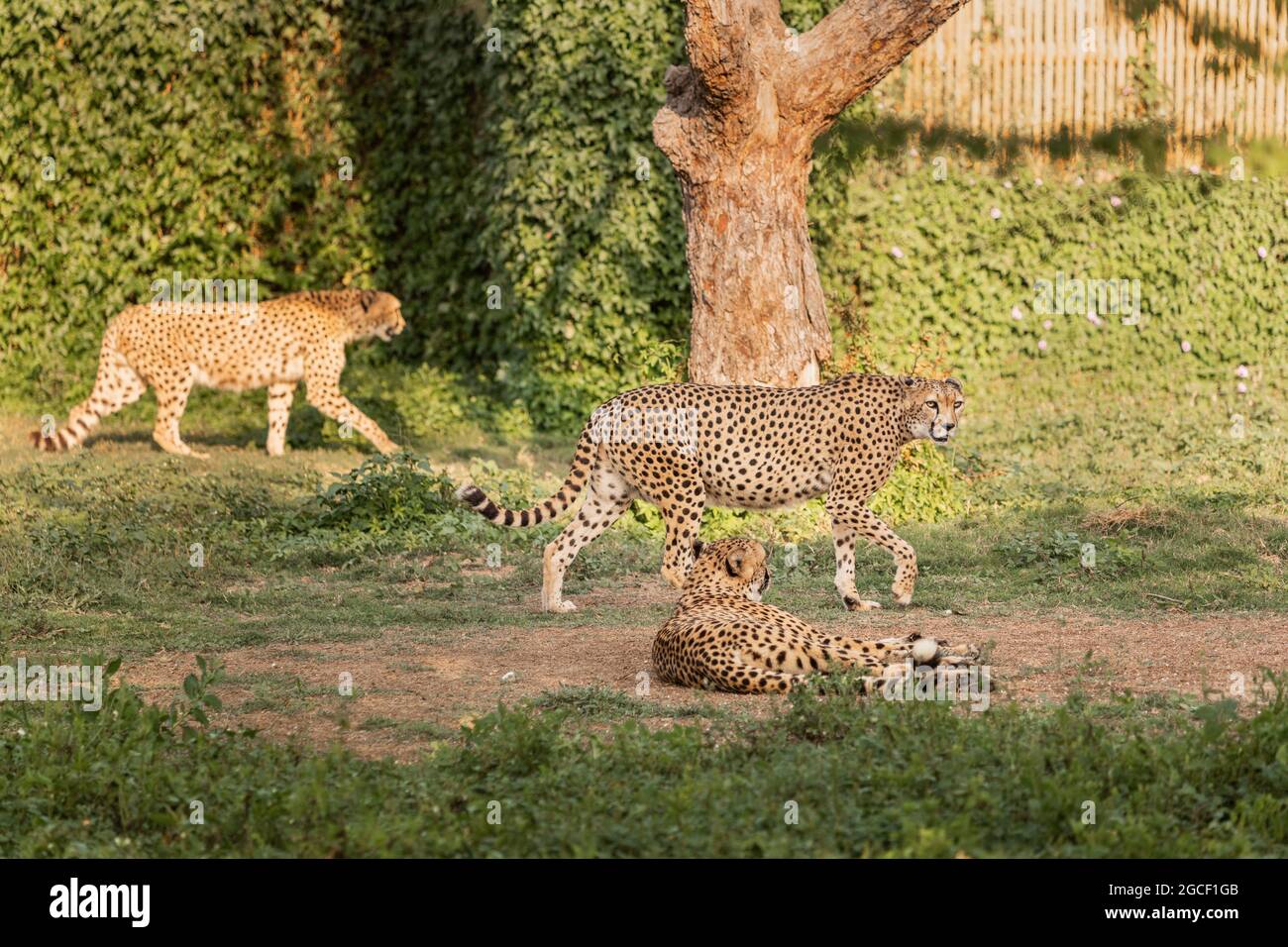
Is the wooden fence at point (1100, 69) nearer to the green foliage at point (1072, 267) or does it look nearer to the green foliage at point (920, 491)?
the green foliage at point (1072, 267)

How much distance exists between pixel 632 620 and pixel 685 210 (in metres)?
3.83

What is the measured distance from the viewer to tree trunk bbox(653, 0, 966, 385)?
10938 millimetres

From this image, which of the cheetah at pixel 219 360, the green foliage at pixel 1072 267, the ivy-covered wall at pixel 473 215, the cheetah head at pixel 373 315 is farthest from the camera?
the green foliage at pixel 1072 267

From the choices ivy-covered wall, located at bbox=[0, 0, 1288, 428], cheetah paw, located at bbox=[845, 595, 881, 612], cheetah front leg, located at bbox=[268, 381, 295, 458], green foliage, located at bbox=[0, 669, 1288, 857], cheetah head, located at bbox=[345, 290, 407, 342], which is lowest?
green foliage, located at bbox=[0, 669, 1288, 857]

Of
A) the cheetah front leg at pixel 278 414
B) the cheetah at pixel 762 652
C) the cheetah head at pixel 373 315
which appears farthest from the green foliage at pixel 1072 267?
the cheetah at pixel 762 652

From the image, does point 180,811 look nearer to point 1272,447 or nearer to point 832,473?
point 832,473

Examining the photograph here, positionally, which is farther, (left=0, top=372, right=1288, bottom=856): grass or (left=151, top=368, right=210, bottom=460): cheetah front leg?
(left=151, top=368, right=210, bottom=460): cheetah front leg

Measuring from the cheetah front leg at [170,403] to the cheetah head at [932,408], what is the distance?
639 centimetres

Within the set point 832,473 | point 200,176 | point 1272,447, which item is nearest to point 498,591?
point 832,473

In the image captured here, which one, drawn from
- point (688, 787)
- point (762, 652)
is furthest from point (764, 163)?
point (688, 787)

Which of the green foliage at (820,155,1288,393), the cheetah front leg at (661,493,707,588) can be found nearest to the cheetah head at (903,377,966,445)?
the cheetah front leg at (661,493,707,588)

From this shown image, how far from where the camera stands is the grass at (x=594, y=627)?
16.8 ft

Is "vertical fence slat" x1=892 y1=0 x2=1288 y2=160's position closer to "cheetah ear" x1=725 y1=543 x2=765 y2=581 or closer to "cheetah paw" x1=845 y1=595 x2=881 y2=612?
"cheetah paw" x1=845 y1=595 x2=881 y2=612

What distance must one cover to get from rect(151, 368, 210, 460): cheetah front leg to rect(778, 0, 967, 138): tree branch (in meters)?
5.34
